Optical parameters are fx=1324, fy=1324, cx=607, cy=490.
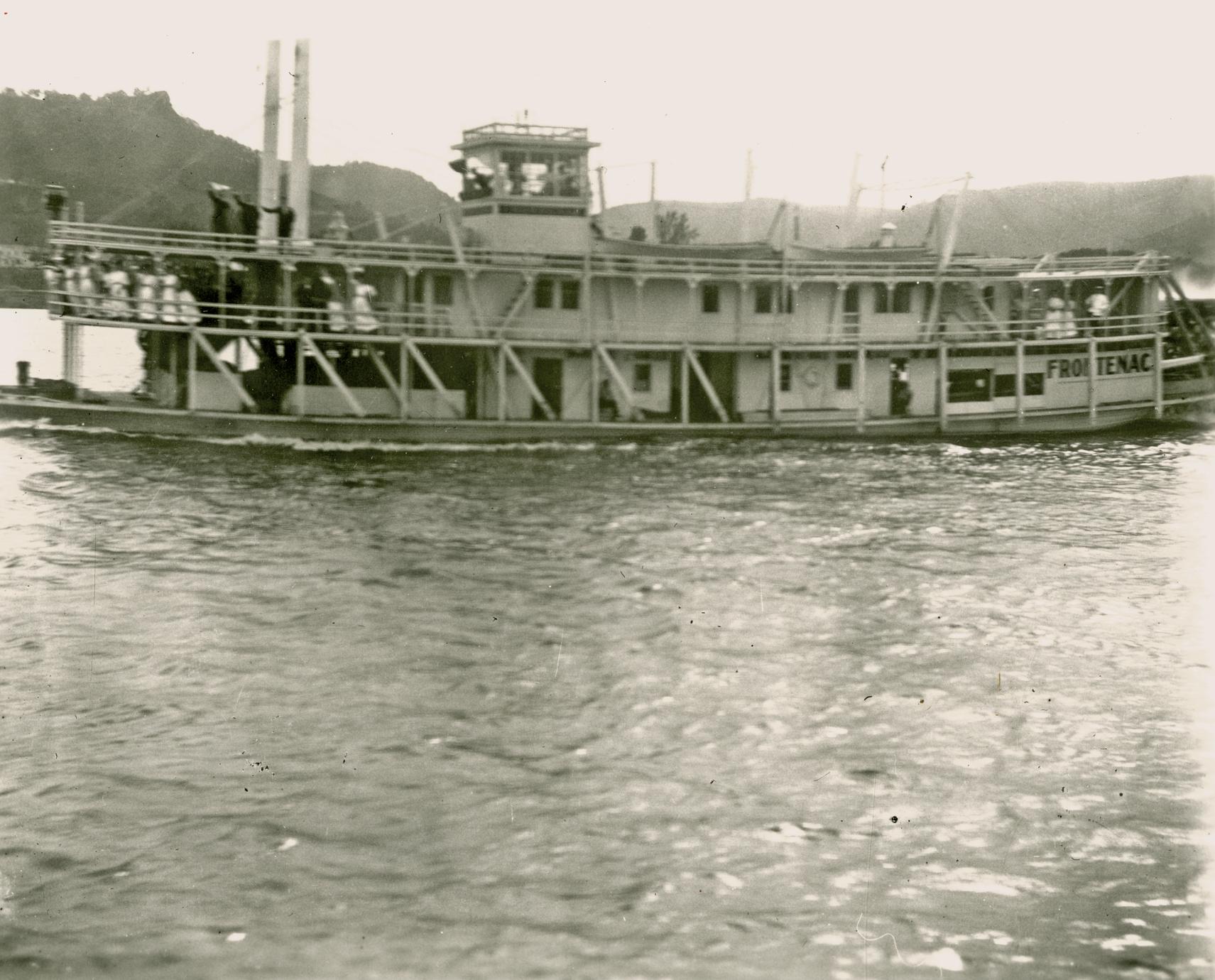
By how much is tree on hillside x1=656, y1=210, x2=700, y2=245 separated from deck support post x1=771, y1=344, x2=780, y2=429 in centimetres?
673

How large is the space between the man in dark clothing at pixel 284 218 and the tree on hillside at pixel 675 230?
477 inches

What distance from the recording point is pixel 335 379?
3362 centimetres

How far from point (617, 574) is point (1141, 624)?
6.91 metres

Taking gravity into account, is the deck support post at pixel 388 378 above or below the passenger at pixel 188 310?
below

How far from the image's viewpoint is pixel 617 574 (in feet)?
61.7

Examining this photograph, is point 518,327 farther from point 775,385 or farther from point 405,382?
point 775,385

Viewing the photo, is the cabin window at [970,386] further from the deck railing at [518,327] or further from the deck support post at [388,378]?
the deck support post at [388,378]

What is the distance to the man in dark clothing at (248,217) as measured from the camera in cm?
3472

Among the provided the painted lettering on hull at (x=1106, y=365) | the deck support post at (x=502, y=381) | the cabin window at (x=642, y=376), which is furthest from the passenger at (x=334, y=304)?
the painted lettering on hull at (x=1106, y=365)

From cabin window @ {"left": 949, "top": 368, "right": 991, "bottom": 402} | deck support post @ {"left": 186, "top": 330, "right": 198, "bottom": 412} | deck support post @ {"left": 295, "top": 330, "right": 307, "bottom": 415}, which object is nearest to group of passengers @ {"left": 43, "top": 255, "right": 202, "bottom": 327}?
deck support post @ {"left": 186, "top": 330, "right": 198, "bottom": 412}

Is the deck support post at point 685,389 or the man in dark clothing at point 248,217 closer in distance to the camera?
the man in dark clothing at point 248,217

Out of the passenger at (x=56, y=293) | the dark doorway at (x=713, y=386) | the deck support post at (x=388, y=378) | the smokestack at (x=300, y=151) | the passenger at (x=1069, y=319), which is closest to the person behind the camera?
the passenger at (x=56, y=293)

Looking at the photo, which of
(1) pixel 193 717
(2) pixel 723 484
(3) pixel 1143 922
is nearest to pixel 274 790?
(1) pixel 193 717

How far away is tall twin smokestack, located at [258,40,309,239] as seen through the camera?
3466 centimetres
